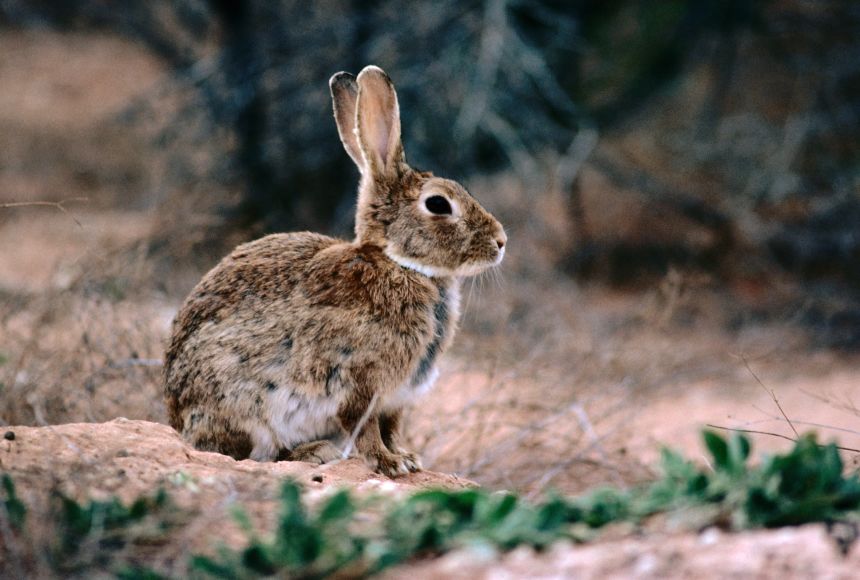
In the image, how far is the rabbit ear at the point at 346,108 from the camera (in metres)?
4.55

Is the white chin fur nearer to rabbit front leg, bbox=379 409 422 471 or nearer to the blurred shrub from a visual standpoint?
rabbit front leg, bbox=379 409 422 471

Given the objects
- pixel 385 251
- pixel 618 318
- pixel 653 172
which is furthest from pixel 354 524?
pixel 653 172

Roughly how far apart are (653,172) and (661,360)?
13.0 feet

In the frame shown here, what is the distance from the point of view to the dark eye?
172 inches

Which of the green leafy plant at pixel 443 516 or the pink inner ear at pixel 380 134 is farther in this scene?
the pink inner ear at pixel 380 134

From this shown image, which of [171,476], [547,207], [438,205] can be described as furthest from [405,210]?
[547,207]

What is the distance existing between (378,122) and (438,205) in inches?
16.7

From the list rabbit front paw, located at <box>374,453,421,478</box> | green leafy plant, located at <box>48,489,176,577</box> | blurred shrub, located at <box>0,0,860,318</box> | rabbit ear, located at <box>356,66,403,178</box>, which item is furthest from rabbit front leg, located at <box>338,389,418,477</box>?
blurred shrub, located at <box>0,0,860,318</box>

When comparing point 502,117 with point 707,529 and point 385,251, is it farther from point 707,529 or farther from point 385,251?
point 707,529

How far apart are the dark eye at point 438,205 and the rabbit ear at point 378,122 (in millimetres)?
193

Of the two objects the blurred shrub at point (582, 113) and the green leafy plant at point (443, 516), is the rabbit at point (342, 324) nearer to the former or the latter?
the green leafy plant at point (443, 516)

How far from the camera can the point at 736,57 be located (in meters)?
10.7

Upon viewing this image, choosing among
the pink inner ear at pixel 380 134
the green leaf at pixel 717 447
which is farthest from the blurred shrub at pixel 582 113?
the green leaf at pixel 717 447

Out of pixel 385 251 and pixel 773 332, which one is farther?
pixel 773 332
